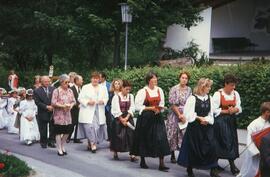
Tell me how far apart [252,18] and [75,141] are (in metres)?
23.2

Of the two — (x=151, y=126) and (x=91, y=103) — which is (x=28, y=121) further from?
(x=151, y=126)

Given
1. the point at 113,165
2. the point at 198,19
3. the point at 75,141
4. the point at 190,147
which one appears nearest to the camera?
the point at 190,147

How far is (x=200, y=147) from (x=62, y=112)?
3.84 m

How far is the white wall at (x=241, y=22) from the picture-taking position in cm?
3331

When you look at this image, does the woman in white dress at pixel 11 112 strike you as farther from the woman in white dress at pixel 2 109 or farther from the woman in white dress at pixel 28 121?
the woman in white dress at pixel 28 121

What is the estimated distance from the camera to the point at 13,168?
9.32 m

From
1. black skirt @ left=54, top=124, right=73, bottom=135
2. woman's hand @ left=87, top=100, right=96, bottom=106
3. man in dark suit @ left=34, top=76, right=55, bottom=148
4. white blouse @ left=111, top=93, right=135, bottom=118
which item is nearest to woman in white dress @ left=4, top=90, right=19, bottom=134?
man in dark suit @ left=34, top=76, right=55, bottom=148

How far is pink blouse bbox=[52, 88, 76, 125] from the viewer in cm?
1267

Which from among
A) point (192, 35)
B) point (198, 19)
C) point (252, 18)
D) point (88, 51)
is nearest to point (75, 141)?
point (198, 19)

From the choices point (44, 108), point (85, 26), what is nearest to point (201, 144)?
point (44, 108)

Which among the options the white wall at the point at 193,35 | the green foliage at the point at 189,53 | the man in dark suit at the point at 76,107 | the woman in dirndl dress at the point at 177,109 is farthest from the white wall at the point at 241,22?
the woman in dirndl dress at the point at 177,109

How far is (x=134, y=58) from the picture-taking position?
2989 cm

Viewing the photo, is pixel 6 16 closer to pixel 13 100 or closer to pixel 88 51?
pixel 88 51

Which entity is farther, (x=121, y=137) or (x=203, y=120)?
(x=121, y=137)
